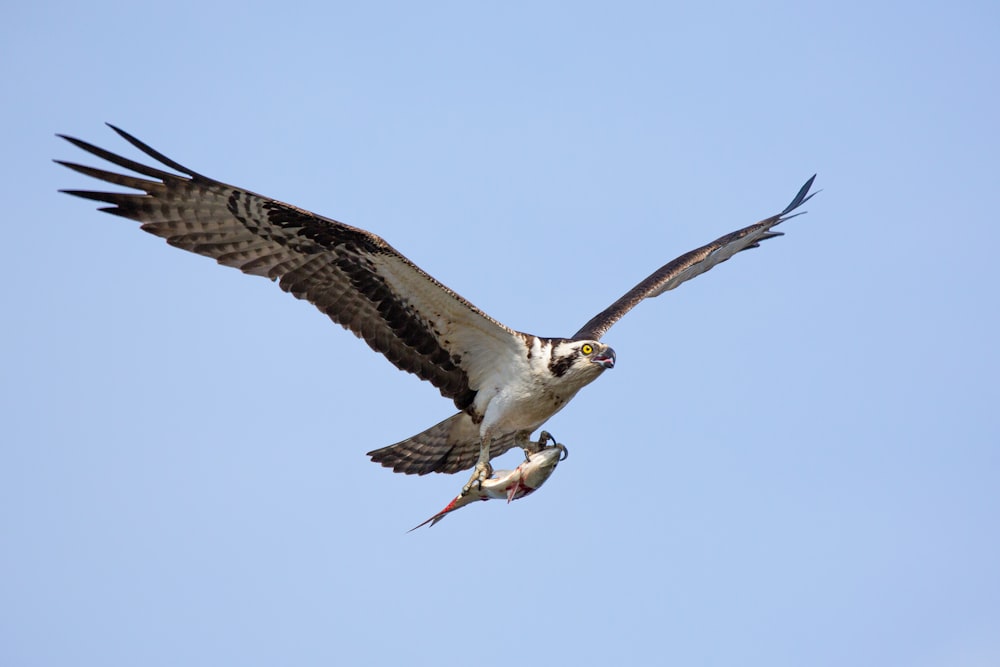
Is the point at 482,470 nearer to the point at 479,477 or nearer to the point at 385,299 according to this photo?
the point at 479,477

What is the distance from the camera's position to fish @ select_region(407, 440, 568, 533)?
1020 cm

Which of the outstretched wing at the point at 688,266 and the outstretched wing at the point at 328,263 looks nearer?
the outstretched wing at the point at 328,263

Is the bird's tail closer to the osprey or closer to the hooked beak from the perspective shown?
the osprey

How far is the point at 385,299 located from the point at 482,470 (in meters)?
1.77

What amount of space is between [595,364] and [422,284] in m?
1.65

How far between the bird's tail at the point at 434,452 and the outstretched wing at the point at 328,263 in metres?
0.82

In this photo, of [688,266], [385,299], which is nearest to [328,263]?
[385,299]

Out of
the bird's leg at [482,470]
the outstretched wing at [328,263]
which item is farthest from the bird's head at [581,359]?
the bird's leg at [482,470]

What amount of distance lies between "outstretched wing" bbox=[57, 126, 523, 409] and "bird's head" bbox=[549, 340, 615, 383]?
1.46 feet

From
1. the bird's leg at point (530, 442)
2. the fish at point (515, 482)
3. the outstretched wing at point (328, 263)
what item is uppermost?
the outstretched wing at point (328, 263)

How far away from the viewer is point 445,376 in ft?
38.5

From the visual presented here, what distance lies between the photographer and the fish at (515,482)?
10.2m

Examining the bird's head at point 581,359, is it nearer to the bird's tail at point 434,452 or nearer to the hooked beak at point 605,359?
the hooked beak at point 605,359

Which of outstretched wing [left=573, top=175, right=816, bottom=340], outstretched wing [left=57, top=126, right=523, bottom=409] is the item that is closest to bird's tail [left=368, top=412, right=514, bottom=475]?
outstretched wing [left=57, top=126, right=523, bottom=409]
